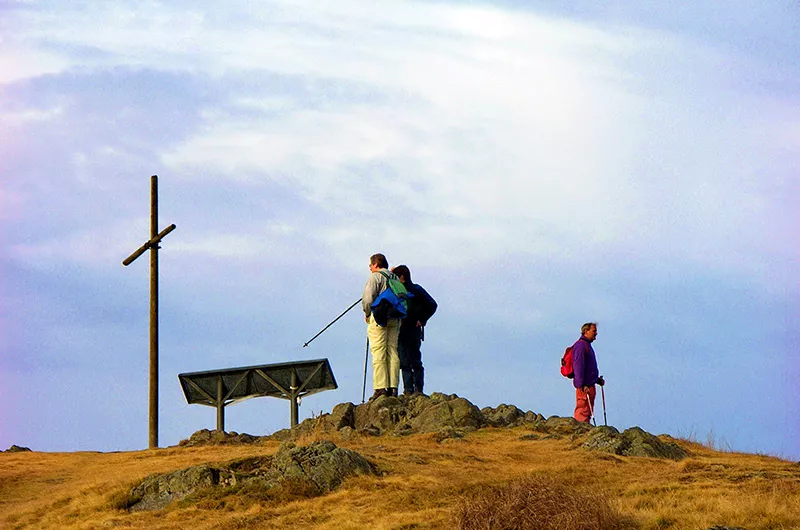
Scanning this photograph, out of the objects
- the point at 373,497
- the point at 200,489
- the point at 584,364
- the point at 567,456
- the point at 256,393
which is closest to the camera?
the point at 373,497

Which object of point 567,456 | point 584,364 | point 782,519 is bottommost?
point 782,519

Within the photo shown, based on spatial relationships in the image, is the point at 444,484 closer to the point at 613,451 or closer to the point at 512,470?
the point at 512,470

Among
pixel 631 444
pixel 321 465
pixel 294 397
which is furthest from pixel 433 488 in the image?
pixel 294 397

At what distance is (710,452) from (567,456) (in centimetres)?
456

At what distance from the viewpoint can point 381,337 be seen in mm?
24453

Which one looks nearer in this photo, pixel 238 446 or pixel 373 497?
pixel 373 497

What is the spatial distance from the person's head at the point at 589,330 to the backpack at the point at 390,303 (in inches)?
137

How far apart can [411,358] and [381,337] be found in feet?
4.32

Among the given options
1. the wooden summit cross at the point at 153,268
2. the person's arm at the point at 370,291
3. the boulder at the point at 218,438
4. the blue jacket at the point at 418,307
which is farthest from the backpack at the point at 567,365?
the wooden summit cross at the point at 153,268

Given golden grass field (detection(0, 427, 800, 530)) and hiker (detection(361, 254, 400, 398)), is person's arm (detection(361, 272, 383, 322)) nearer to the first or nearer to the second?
hiker (detection(361, 254, 400, 398))

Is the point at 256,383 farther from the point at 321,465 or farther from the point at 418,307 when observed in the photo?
the point at 321,465

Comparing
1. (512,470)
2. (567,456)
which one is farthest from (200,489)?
(567,456)

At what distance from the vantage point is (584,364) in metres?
23.9

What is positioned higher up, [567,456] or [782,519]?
[567,456]
